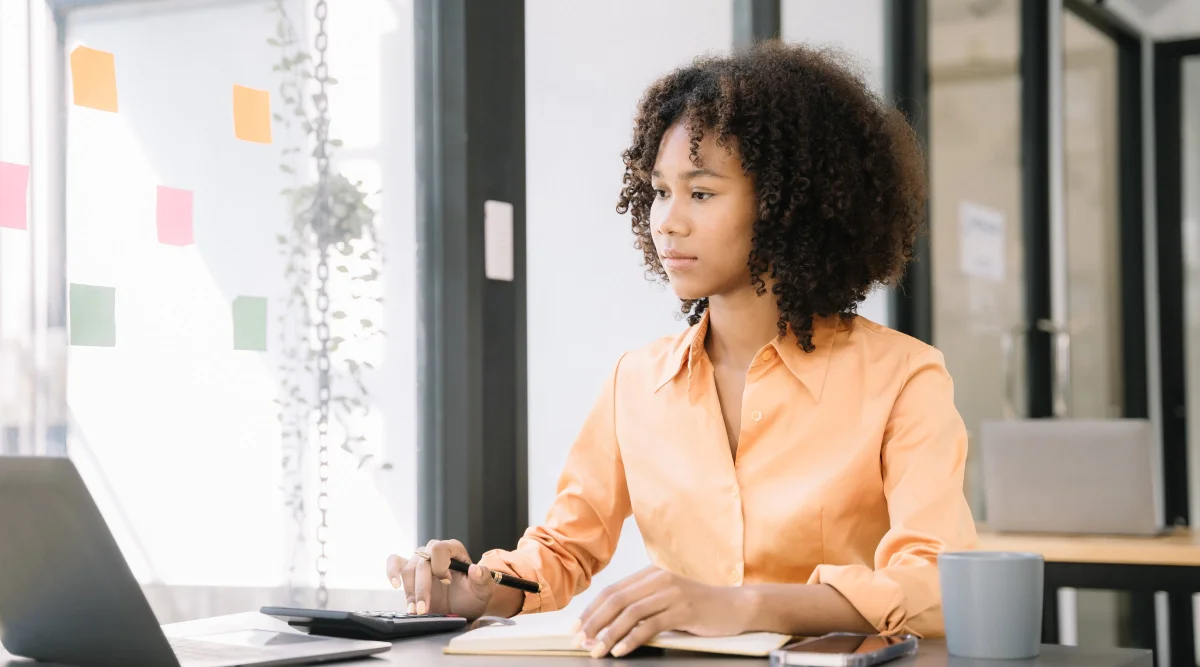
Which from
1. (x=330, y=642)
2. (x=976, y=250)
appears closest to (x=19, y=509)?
(x=330, y=642)

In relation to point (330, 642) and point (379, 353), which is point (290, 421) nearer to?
point (379, 353)

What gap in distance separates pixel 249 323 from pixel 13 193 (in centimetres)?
36

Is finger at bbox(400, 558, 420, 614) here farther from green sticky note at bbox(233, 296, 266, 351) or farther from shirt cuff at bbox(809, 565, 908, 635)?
shirt cuff at bbox(809, 565, 908, 635)

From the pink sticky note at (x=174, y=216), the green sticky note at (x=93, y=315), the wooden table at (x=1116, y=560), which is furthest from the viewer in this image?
the wooden table at (x=1116, y=560)

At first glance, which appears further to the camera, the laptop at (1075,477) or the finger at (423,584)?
the laptop at (1075,477)

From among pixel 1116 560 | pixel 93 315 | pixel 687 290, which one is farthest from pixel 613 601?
pixel 1116 560

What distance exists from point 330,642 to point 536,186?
1068 millimetres

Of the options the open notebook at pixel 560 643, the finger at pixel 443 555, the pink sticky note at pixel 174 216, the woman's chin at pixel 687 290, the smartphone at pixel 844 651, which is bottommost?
the open notebook at pixel 560 643

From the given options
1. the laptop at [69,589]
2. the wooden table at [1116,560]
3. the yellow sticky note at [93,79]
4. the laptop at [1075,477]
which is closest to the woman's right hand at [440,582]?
the laptop at [69,589]

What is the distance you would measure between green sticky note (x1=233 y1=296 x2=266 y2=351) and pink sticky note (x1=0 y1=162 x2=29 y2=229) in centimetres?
31

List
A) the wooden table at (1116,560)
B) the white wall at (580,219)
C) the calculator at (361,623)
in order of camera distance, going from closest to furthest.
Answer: the calculator at (361,623) < the white wall at (580,219) < the wooden table at (1116,560)

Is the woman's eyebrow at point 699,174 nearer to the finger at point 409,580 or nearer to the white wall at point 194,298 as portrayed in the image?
the white wall at point 194,298

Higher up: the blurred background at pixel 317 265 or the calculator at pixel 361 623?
A: the blurred background at pixel 317 265

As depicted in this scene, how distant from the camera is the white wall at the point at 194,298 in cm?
147
